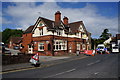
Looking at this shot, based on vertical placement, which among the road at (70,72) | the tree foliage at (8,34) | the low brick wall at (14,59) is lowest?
the road at (70,72)

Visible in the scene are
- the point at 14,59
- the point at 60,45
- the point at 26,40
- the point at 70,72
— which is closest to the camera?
the point at 70,72

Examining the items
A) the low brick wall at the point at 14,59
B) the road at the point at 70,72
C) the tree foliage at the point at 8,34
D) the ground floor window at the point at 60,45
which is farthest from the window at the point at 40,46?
the tree foliage at the point at 8,34

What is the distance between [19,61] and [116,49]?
109 feet

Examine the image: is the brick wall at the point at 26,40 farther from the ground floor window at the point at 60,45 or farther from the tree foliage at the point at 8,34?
the tree foliage at the point at 8,34

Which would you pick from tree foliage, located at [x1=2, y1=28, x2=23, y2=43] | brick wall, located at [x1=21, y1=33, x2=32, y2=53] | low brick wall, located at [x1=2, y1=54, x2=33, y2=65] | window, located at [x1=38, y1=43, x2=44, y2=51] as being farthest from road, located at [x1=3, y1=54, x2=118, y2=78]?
tree foliage, located at [x1=2, y1=28, x2=23, y2=43]

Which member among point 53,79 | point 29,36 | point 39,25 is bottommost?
point 53,79

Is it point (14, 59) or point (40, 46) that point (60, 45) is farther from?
point (14, 59)

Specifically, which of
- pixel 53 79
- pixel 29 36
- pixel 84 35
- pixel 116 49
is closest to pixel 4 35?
pixel 29 36

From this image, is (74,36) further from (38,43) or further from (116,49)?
(116,49)

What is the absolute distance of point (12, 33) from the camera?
84.4 m

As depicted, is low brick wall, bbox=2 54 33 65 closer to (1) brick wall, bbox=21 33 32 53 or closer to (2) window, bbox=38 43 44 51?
(2) window, bbox=38 43 44 51

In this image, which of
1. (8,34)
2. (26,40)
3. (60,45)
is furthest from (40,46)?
(8,34)

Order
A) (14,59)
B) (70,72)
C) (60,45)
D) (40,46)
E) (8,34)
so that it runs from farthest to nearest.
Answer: (8,34) < (60,45) < (40,46) < (14,59) < (70,72)

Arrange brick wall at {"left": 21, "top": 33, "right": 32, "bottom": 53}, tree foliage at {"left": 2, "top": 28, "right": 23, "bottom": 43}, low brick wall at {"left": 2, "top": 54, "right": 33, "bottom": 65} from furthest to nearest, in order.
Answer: tree foliage at {"left": 2, "top": 28, "right": 23, "bottom": 43} → brick wall at {"left": 21, "top": 33, "right": 32, "bottom": 53} → low brick wall at {"left": 2, "top": 54, "right": 33, "bottom": 65}
